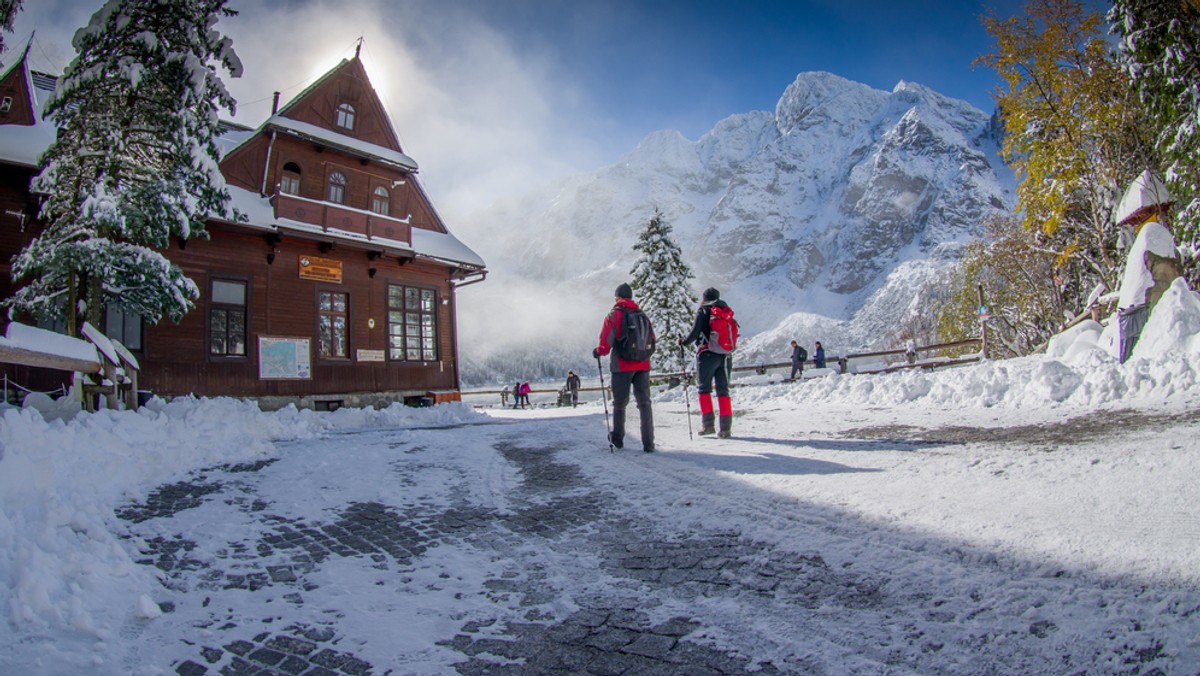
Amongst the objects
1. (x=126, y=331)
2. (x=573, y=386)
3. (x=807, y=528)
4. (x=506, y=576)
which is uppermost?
(x=126, y=331)

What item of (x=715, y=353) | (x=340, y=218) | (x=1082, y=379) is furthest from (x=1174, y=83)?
(x=340, y=218)

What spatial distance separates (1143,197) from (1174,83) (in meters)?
2.31

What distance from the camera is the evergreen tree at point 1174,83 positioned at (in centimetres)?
1112

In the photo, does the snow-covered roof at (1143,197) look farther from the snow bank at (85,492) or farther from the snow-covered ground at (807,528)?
the snow bank at (85,492)

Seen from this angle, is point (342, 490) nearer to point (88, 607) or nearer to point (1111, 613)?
point (88, 607)

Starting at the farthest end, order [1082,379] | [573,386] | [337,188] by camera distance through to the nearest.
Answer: [573,386] → [337,188] → [1082,379]

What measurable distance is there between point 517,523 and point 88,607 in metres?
2.47

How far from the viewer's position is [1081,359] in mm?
10297

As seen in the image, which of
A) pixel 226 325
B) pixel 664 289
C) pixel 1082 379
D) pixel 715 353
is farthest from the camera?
pixel 664 289

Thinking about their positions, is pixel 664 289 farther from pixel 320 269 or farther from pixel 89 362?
pixel 89 362

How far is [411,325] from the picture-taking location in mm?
19406

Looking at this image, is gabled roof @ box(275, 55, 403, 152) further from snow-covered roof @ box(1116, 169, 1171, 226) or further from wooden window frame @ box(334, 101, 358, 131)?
snow-covered roof @ box(1116, 169, 1171, 226)

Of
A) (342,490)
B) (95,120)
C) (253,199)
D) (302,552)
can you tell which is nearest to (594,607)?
(302,552)

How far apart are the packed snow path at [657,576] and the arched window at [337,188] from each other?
1450 centimetres
